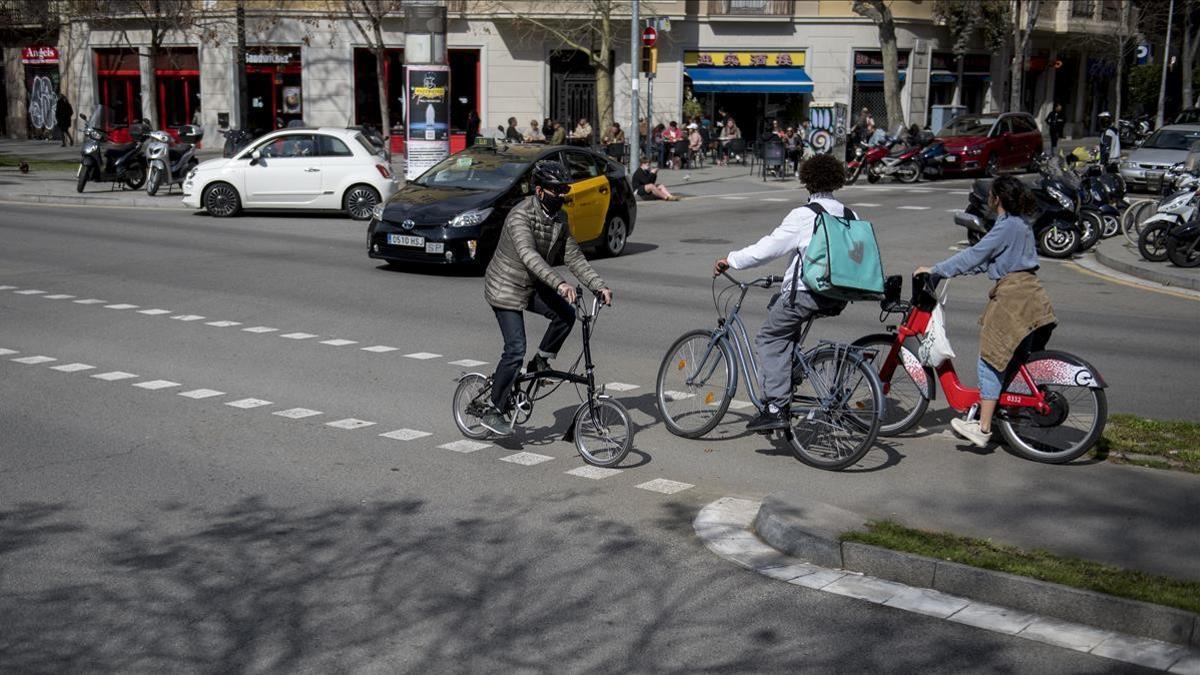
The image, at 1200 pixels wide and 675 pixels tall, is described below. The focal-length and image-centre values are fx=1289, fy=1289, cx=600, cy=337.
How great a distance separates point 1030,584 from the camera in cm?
544

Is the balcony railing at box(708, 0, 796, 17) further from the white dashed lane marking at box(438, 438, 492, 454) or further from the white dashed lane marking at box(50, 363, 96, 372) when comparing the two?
the white dashed lane marking at box(438, 438, 492, 454)

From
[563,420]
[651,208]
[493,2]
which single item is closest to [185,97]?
[493,2]

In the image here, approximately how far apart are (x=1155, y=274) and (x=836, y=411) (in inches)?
415

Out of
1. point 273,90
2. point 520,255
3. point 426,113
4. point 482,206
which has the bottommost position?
point 482,206

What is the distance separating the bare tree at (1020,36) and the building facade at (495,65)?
262 cm

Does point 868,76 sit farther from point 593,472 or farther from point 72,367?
point 593,472

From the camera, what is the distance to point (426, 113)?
25.1 meters

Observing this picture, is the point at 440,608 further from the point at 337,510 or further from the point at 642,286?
the point at 642,286

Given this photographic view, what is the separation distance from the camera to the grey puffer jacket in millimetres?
7723

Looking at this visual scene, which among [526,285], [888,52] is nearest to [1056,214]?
[526,285]

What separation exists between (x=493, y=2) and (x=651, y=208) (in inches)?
679

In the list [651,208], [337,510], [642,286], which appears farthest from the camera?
[651,208]

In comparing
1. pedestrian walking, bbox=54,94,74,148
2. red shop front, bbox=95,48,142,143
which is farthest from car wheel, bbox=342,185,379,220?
pedestrian walking, bbox=54,94,74,148

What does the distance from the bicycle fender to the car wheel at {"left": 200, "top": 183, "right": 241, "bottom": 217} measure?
56.2 ft
